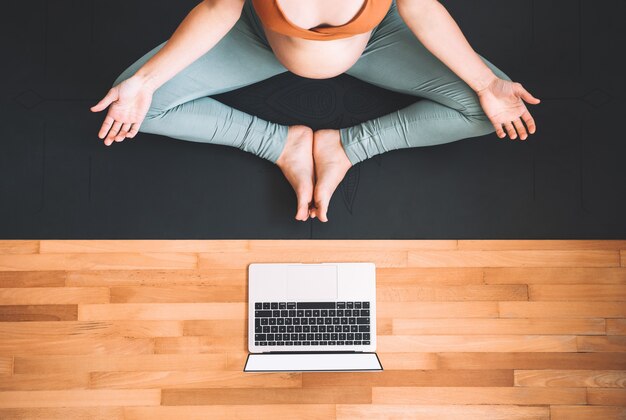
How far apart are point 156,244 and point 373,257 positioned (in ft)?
2.17

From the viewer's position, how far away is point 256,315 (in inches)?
53.4

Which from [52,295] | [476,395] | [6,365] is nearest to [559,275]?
[476,395]

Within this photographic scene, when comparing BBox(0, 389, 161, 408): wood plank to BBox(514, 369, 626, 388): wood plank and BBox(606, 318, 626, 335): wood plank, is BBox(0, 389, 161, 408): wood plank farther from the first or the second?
Result: BBox(606, 318, 626, 335): wood plank

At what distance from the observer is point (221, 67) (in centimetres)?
121

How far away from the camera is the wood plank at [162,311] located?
1386 millimetres

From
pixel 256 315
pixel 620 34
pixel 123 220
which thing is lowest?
pixel 256 315

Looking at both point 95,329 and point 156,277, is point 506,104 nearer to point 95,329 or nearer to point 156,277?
point 156,277

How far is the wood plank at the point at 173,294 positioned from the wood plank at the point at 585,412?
101 centimetres

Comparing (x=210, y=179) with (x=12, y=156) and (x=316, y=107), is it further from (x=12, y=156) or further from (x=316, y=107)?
(x=12, y=156)

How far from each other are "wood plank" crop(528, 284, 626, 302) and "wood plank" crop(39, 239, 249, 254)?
2.95 ft

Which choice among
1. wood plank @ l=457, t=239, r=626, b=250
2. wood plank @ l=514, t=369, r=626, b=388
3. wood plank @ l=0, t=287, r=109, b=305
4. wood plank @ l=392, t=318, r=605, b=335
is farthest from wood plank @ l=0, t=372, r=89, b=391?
wood plank @ l=514, t=369, r=626, b=388

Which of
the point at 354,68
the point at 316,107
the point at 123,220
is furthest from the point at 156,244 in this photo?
the point at 354,68

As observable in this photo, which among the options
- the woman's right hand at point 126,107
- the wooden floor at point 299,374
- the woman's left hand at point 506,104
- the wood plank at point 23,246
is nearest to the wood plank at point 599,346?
the wooden floor at point 299,374

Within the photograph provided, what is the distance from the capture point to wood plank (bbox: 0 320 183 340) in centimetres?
138
